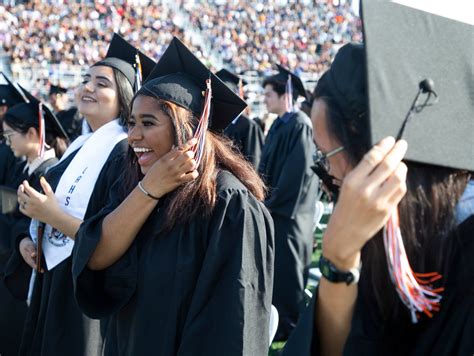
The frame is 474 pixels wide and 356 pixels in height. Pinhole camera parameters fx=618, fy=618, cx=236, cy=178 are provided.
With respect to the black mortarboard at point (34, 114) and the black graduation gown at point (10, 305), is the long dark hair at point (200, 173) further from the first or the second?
the black mortarboard at point (34, 114)

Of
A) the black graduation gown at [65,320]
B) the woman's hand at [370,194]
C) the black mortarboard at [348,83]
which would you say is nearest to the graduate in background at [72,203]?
the black graduation gown at [65,320]

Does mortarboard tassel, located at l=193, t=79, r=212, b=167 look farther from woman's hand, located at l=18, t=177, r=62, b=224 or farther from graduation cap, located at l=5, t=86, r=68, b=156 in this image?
graduation cap, located at l=5, t=86, r=68, b=156

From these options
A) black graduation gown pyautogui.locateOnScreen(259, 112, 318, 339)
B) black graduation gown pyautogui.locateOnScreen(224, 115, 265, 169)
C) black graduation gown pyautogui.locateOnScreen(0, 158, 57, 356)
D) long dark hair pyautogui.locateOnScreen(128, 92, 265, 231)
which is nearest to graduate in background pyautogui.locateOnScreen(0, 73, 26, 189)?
black graduation gown pyautogui.locateOnScreen(0, 158, 57, 356)

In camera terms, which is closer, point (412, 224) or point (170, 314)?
point (412, 224)

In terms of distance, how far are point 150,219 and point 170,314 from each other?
0.38 meters

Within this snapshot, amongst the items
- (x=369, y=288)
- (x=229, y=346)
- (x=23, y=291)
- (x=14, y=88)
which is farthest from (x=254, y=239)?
(x=14, y=88)

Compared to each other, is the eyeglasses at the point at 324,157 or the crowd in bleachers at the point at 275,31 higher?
the eyeglasses at the point at 324,157

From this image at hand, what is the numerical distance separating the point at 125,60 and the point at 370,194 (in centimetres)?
264

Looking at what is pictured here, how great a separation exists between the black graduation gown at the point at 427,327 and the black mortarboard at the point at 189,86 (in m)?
1.14

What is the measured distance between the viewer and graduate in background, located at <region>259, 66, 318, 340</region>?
19.1 feet

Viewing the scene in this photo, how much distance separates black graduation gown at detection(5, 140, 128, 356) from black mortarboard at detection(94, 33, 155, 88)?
18.7 inches

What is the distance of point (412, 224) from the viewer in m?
1.40

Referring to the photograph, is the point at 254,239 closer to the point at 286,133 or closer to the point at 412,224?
the point at 412,224

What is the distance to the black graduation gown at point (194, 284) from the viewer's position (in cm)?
215
